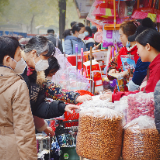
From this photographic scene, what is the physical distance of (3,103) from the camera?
56.4 inches

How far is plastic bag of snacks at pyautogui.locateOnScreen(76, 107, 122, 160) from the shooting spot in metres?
1.40

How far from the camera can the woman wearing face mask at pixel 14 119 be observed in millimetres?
1421

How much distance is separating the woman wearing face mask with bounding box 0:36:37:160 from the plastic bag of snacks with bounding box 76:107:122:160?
370 millimetres

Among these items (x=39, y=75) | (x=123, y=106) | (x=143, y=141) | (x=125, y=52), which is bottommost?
(x=143, y=141)

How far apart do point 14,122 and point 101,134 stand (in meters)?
0.59

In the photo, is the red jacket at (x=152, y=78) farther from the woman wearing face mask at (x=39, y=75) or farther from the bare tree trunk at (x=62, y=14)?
the bare tree trunk at (x=62, y=14)

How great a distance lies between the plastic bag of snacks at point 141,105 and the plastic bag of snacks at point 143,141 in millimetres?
47

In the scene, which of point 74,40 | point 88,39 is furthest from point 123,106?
point 88,39

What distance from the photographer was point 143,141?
1383mm

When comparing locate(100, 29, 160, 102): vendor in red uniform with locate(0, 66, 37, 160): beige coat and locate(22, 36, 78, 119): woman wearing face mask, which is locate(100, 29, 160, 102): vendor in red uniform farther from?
locate(0, 66, 37, 160): beige coat

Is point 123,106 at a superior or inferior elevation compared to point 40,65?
inferior

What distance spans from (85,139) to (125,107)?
15.9 inches

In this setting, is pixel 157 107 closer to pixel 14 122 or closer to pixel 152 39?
pixel 152 39

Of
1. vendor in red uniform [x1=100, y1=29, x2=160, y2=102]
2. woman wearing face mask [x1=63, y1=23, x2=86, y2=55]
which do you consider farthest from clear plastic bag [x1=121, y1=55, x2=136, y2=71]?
woman wearing face mask [x1=63, y1=23, x2=86, y2=55]
